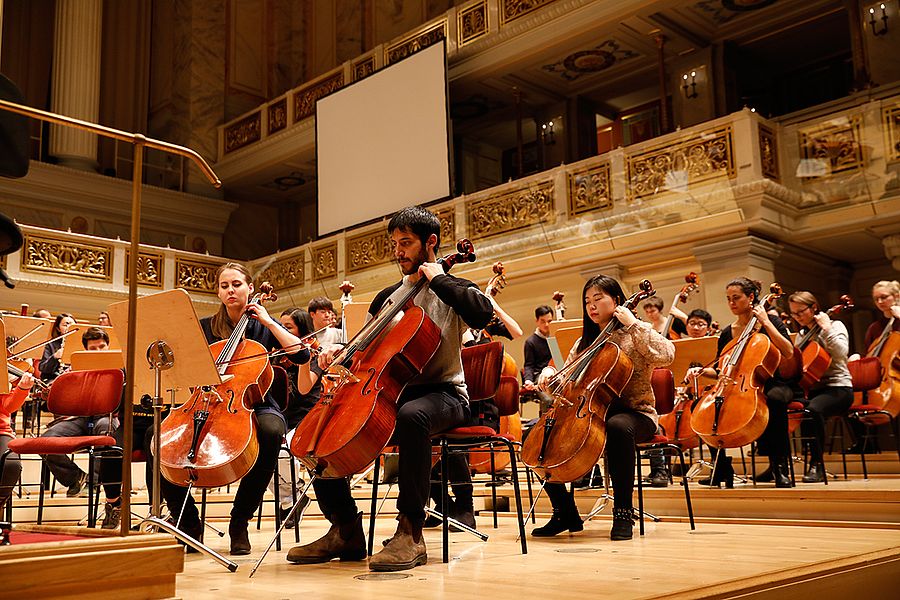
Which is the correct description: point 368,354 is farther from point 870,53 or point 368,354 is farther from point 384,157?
point 384,157

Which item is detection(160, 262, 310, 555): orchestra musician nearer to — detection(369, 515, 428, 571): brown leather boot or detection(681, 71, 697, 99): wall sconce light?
detection(369, 515, 428, 571): brown leather boot

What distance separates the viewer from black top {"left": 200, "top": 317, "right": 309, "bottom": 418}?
3.53 m

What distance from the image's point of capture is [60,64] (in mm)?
13703

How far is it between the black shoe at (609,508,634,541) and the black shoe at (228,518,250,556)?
1474 mm

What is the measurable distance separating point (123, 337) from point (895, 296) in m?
4.75

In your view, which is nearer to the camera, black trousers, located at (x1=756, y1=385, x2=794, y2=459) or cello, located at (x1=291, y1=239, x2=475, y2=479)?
cello, located at (x1=291, y1=239, x2=475, y2=479)

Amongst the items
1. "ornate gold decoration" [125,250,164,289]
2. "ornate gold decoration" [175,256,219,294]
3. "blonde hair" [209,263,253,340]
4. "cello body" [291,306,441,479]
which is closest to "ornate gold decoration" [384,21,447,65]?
"ornate gold decoration" [175,256,219,294]

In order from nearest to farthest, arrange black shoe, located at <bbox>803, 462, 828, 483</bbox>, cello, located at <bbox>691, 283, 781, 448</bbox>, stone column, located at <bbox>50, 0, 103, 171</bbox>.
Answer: cello, located at <bbox>691, 283, 781, 448</bbox> → black shoe, located at <bbox>803, 462, 828, 483</bbox> → stone column, located at <bbox>50, 0, 103, 171</bbox>

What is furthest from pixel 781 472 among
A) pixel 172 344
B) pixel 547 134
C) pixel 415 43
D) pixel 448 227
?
pixel 415 43

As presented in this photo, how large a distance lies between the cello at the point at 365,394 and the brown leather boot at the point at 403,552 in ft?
0.87

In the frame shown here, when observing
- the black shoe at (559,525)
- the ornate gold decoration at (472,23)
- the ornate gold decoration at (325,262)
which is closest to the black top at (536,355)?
the black shoe at (559,525)

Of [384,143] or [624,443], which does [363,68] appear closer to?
[384,143]

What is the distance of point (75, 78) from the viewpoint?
13.7 meters

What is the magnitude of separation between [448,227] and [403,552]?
28.2 ft
